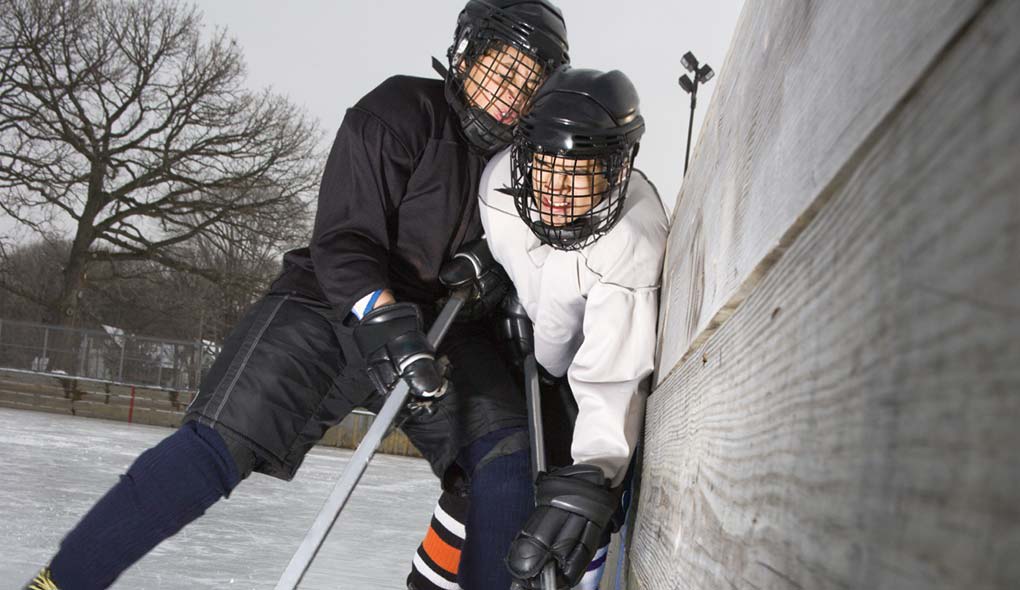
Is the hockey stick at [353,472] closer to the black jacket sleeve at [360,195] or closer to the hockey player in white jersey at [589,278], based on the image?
the black jacket sleeve at [360,195]

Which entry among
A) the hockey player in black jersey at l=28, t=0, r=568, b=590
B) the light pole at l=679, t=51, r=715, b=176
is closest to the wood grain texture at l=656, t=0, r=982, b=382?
the hockey player in black jersey at l=28, t=0, r=568, b=590

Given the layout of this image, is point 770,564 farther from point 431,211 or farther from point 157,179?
point 157,179

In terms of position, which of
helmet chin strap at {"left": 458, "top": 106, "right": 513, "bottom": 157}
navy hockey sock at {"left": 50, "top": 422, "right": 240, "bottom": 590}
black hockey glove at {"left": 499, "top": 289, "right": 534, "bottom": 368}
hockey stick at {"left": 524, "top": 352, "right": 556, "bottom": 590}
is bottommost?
navy hockey sock at {"left": 50, "top": 422, "right": 240, "bottom": 590}

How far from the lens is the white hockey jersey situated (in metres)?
1.83

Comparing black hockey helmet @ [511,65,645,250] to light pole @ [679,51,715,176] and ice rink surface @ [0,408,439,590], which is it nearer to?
ice rink surface @ [0,408,439,590]

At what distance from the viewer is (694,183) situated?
171 centimetres

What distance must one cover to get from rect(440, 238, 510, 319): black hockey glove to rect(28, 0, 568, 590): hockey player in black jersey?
9 cm

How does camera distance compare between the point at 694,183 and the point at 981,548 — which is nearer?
the point at 981,548

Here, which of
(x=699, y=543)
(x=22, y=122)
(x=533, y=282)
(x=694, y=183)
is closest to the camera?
(x=699, y=543)

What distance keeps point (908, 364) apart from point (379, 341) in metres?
1.70

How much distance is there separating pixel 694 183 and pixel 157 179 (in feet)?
61.4

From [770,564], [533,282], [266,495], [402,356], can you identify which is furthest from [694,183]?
[266,495]

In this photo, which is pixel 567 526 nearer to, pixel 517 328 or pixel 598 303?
pixel 598 303

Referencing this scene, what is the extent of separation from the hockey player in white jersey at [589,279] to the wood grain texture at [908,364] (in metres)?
1.02
